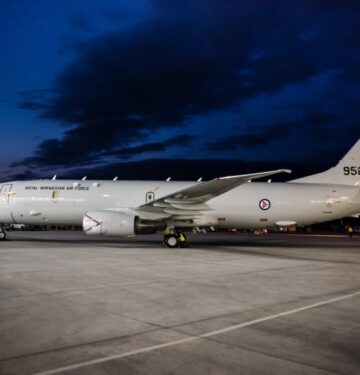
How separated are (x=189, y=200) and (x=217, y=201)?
Answer: 254 centimetres

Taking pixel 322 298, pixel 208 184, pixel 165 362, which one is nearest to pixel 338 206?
pixel 208 184

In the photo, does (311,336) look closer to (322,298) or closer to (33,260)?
(322,298)

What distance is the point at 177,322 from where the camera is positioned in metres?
6.14

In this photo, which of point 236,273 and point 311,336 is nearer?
point 311,336

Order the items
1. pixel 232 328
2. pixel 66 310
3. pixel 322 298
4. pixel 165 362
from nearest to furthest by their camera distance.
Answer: pixel 165 362
pixel 232 328
pixel 66 310
pixel 322 298

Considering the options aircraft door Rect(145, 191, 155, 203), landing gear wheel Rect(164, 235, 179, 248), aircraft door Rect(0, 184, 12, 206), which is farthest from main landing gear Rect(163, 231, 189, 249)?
aircraft door Rect(0, 184, 12, 206)

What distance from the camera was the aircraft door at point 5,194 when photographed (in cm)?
2303

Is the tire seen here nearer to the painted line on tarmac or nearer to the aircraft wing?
the aircraft wing

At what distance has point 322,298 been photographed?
817 cm

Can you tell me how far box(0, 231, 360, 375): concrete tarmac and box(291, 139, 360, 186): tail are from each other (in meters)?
12.5

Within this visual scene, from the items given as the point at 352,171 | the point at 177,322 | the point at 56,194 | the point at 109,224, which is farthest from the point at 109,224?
the point at 352,171

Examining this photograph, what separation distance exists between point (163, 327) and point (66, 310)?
1.88m

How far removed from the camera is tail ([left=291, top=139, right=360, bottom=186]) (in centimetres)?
2291

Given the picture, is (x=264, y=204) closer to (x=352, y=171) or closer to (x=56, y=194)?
(x=352, y=171)
